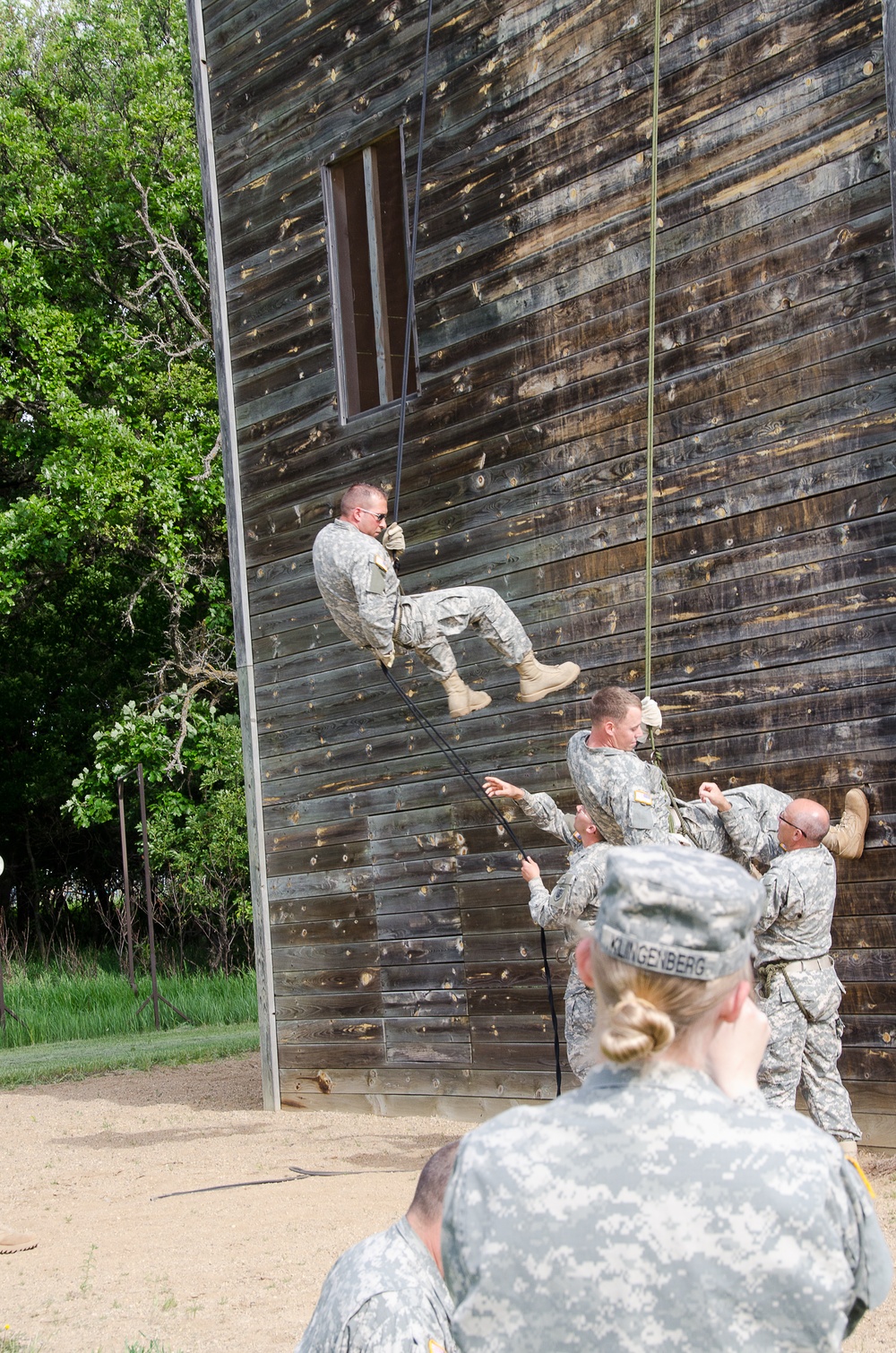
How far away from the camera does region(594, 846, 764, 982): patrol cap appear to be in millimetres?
1626

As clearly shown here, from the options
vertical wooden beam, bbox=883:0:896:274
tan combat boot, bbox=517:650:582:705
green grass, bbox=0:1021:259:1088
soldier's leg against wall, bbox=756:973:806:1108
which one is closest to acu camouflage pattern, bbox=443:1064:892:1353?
soldier's leg against wall, bbox=756:973:806:1108

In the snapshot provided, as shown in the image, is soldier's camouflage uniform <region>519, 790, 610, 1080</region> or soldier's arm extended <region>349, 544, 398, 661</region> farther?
soldier's arm extended <region>349, 544, 398, 661</region>

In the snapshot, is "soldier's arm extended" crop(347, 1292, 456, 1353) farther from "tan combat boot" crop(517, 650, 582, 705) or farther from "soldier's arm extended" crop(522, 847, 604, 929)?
"tan combat boot" crop(517, 650, 582, 705)

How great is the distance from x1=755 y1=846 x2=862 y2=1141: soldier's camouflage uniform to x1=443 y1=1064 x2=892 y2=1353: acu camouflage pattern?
4.39m

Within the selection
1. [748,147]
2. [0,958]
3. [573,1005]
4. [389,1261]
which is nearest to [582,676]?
[573,1005]

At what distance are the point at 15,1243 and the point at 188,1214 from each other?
2.84ft

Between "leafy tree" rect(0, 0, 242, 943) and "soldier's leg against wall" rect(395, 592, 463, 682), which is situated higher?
"leafy tree" rect(0, 0, 242, 943)

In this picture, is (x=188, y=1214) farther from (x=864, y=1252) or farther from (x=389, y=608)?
(x=864, y=1252)

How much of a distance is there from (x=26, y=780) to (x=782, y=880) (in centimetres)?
2119

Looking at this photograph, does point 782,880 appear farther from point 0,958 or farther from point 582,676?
point 0,958

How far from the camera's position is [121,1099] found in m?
11.8

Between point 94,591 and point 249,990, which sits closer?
point 249,990

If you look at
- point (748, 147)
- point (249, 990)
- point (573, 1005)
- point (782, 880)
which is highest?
point (748, 147)

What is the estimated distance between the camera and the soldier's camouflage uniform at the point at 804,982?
5.88 m
